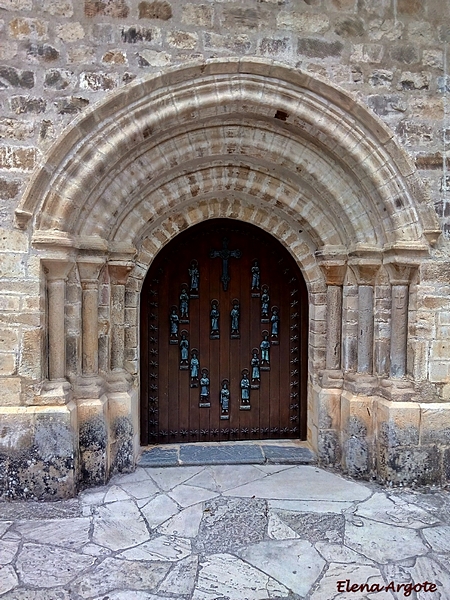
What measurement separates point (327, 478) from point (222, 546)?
1.25m

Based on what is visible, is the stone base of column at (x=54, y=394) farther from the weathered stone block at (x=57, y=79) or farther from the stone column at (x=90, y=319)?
the weathered stone block at (x=57, y=79)

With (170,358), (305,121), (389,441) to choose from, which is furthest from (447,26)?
(170,358)

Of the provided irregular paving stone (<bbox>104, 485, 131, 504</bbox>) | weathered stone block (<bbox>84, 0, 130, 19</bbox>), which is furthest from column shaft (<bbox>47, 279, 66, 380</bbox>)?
weathered stone block (<bbox>84, 0, 130, 19</bbox>)

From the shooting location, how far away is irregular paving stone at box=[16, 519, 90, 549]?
2.70m

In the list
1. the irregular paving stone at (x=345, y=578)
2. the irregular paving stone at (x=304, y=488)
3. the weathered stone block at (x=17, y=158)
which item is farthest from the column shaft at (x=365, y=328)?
the weathered stone block at (x=17, y=158)

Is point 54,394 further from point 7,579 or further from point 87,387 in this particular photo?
point 7,579

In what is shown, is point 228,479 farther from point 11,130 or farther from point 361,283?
point 11,130

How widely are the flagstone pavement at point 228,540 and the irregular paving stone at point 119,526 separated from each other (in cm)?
1

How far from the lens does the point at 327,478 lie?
3619 mm

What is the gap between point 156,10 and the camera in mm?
3205

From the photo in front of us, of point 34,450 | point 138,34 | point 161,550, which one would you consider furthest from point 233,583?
point 138,34

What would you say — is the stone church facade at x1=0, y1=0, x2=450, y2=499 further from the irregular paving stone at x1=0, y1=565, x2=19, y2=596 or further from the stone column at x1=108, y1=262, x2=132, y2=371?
the irregular paving stone at x1=0, y1=565, x2=19, y2=596

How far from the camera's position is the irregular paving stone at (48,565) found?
236cm

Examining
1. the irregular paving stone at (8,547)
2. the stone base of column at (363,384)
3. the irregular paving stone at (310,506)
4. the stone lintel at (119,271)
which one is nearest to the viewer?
the irregular paving stone at (8,547)
